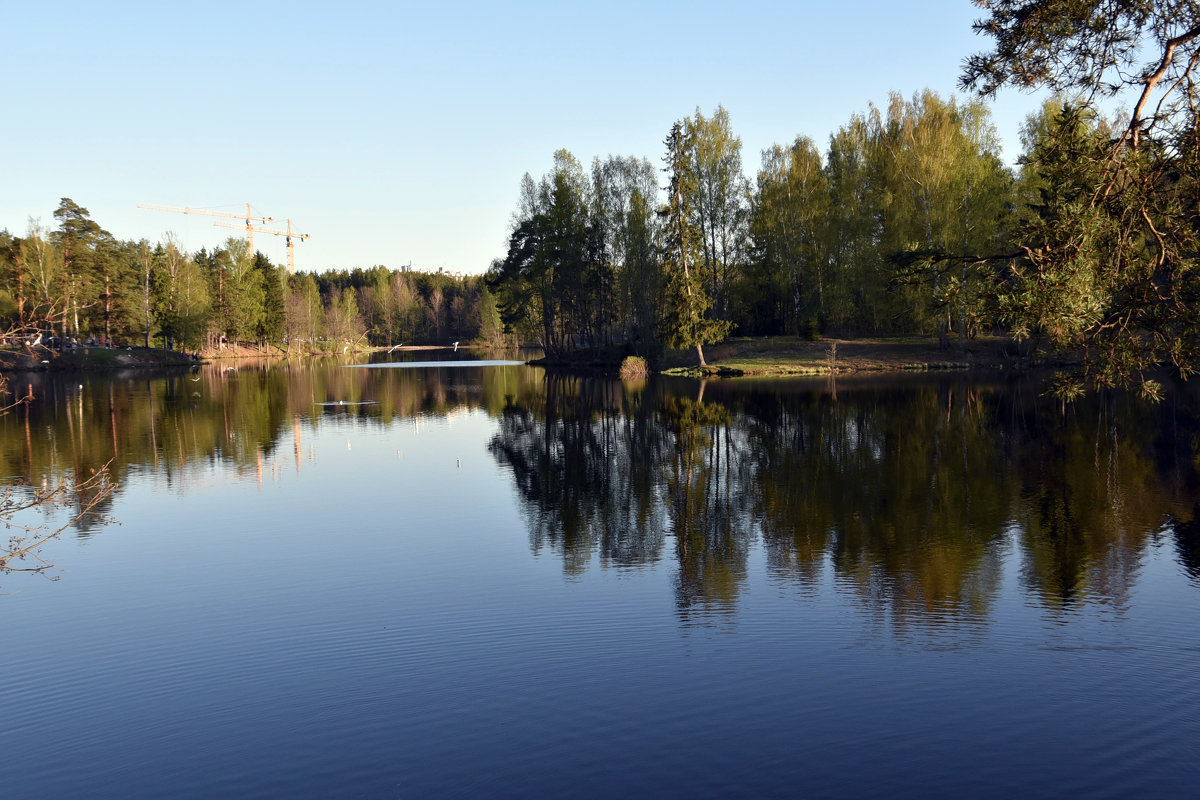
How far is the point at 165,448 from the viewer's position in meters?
29.9

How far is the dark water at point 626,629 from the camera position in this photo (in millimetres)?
7992

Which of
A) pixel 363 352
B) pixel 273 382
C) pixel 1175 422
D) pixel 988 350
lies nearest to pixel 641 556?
pixel 1175 422

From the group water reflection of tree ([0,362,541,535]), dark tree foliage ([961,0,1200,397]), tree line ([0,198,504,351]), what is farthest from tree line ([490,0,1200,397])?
tree line ([0,198,504,351])

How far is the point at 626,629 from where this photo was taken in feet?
37.3

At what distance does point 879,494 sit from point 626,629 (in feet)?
33.5

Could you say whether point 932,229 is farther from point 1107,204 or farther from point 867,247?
point 1107,204

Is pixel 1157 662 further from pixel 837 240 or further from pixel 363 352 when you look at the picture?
pixel 363 352

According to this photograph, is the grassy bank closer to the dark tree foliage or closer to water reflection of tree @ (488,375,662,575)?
water reflection of tree @ (488,375,662,575)

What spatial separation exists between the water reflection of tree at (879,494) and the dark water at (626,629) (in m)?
0.12

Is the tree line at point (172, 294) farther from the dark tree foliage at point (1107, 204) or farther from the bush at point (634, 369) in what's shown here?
the dark tree foliage at point (1107, 204)

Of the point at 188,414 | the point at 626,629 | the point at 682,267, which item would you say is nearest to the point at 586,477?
the point at 626,629

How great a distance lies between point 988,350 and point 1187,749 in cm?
5827

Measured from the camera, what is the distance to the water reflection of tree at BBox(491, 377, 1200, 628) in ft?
44.1

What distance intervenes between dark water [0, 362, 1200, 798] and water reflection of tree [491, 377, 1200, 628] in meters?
0.12
